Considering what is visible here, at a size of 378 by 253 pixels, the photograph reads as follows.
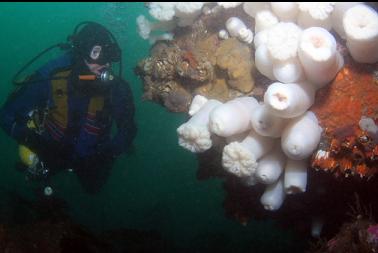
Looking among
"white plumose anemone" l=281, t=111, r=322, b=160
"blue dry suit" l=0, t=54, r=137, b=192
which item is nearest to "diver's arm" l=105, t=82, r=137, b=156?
"blue dry suit" l=0, t=54, r=137, b=192

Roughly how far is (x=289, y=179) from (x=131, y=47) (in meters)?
106

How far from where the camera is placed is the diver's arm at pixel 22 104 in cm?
798

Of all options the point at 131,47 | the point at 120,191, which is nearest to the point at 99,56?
the point at 120,191

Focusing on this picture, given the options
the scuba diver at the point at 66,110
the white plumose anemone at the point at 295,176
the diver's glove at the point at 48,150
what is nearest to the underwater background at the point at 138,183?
the diver's glove at the point at 48,150

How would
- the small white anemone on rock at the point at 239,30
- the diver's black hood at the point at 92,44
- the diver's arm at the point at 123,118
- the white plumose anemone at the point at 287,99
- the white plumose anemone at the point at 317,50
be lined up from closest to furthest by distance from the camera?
the white plumose anemone at the point at 317,50
the white plumose anemone at the point at 287,99
the small white anemone on rock at the point at 239,30
the diver's black hood at the point at 92,44
the diver's arm at the point at 123,118

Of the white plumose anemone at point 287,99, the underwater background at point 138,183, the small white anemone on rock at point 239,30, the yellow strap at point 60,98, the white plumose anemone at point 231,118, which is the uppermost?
the small white anemone on rock at point 239,30

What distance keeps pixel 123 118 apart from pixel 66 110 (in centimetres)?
138

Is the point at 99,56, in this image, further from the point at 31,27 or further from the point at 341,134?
the point at 31,27

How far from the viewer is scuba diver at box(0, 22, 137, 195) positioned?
7.60 metres

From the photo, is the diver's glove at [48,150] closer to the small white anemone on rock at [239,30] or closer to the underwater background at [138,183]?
the underwater background at [138,183]

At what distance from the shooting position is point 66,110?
8.12 metres

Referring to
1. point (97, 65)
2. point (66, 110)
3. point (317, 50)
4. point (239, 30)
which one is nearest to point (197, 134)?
point (317, 50)

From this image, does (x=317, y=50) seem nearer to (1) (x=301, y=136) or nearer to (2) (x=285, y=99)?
(2) (x=285, y=99)

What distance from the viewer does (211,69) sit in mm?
4777
